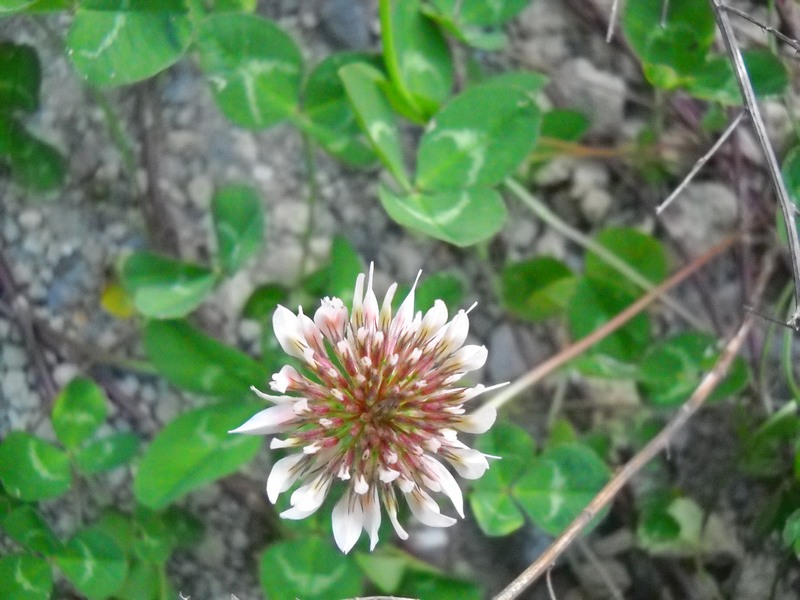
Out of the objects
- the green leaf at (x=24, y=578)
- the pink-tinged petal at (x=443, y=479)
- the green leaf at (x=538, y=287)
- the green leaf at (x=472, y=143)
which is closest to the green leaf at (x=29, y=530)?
the green leaf at (x=24, y=578)

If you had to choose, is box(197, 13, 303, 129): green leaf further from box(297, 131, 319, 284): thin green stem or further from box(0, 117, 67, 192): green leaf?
box(0, 117, 67, 192): green leaf

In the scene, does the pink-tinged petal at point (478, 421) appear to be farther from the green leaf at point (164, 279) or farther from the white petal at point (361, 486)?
the green leaf at point (164, 279)

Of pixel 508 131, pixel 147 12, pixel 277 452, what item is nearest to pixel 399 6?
pixel 508 131

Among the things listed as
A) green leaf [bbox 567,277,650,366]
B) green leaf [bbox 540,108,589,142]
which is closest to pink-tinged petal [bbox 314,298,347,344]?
green leaf [bbox 567,277,650,366]

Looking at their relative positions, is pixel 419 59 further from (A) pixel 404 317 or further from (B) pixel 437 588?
(B) pixel 437 588

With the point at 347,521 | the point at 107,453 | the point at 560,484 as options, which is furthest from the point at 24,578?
the point at 560,484

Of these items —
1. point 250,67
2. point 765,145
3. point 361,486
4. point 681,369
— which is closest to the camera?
point 361,486
